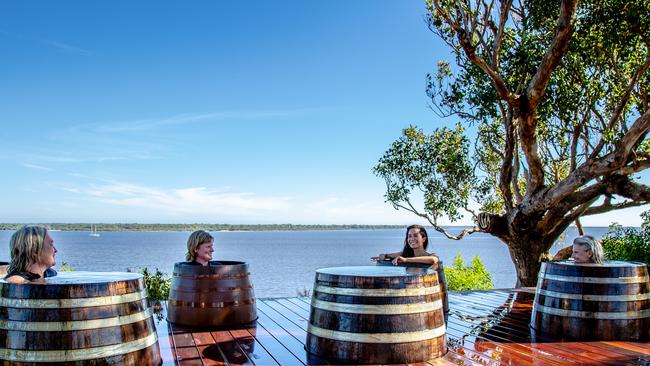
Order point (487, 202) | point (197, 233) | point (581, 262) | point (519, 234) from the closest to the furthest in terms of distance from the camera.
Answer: point (581, 262) < point (197, 233) < point (519, 234) < point (487, 202)

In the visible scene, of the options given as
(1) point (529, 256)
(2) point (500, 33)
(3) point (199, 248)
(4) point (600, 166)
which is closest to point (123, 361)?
(3) point (199, 248)

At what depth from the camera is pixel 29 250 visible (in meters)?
3.87

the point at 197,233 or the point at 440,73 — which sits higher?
the point at 440,73

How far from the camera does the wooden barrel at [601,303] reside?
5.01 m

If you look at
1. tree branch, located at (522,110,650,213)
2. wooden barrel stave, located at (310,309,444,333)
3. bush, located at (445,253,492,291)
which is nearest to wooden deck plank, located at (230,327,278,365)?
wooden barrel stave, located at (310,309,444,333)

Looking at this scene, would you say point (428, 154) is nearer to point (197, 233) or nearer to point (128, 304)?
point (197, 233)

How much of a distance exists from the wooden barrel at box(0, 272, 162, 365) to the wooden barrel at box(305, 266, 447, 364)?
1318 mm

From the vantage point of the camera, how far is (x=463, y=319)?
595 centimetres

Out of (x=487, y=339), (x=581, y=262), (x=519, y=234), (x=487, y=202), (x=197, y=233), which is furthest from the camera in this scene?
(x=487, y=202)

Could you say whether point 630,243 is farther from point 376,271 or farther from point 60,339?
point 60,339

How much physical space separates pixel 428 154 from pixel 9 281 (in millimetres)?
11885

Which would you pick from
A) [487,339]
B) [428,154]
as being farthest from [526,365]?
[428,154]

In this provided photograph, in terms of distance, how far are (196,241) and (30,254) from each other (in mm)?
2052

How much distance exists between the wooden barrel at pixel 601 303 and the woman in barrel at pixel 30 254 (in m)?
3.95
